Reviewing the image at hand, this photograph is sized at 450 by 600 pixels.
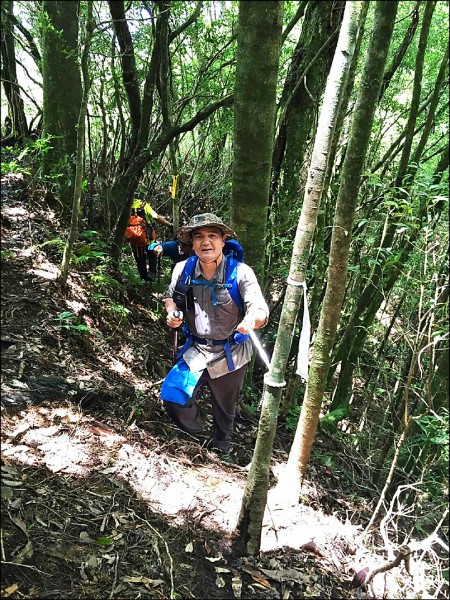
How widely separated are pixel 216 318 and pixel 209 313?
0.23 ft

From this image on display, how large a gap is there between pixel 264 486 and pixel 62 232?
4.25 meters

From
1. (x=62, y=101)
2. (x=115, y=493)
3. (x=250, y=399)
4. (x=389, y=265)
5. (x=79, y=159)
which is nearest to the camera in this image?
(x=115, y=493)

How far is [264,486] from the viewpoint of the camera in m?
2.86

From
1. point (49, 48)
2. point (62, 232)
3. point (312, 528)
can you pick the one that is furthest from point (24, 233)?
point (312, 528)

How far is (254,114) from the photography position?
12.6 feet

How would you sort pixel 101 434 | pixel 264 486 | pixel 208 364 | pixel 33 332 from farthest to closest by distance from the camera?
pixel 33 332 < pixel 208 364 < pixel 101 434 < pixel 264 486

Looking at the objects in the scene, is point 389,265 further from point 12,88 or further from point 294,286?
point 12,88

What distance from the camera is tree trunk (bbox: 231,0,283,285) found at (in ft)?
12.0

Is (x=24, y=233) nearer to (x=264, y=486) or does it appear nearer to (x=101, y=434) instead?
(x=101, y=434)

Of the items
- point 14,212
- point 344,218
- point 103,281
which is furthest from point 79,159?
point 344,218

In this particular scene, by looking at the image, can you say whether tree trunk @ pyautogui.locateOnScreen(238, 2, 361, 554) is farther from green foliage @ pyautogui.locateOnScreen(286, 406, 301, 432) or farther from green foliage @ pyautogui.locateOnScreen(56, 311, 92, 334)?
green foliage @ pyautogui.locateOnScreen(56, 311, 92, 334)

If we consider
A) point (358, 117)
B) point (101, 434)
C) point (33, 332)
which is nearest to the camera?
point (358, 117)

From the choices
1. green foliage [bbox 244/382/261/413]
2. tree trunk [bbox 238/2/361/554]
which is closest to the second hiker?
green foliage [bbox 244/382/261/413]

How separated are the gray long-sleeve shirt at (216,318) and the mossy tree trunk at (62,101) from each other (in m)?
3.08
